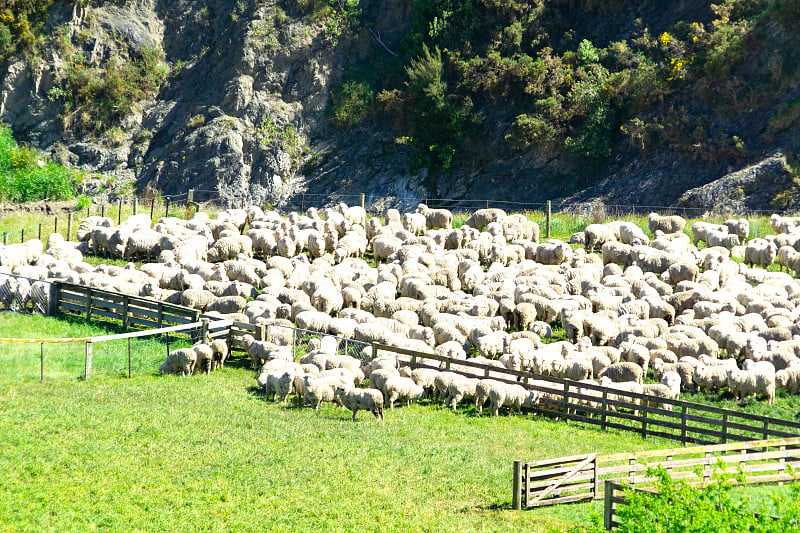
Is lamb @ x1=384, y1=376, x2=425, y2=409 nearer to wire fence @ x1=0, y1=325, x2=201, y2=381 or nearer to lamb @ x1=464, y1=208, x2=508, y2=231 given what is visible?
wire fence @ x1=0, y1=325, x2=201, y2=381

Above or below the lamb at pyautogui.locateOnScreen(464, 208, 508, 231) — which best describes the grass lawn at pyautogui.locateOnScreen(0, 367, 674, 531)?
below

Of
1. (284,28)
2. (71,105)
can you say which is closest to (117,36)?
(71,105)

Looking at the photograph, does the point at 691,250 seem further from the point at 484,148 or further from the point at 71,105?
the point at 71,105

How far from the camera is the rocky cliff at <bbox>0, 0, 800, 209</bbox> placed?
4531cm

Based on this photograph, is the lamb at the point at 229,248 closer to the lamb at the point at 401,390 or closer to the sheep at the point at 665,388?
the lamb at the point at 401,390

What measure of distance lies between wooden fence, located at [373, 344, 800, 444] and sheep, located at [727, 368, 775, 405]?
3.50 ft

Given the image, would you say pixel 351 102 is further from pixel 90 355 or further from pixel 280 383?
pixel 280 383

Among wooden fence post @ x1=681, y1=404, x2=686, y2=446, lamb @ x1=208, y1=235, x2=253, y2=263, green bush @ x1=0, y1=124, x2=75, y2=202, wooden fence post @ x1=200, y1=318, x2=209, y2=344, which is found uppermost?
green bush @ x1=0, y1=124, x2=75, y2=202

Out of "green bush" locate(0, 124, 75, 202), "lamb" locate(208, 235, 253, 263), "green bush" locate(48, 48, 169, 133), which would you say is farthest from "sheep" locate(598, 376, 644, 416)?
"green bush" locate(48, 48, 169, 133)

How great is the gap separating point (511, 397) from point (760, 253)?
16.0m

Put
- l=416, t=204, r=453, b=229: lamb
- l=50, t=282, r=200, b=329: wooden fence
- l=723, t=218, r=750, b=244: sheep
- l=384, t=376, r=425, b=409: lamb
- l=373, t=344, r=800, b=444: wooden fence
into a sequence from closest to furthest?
l=373, t=344, r=800, b=444: wooden fence
l=384, t=376, r=425, b=409: lamb
l=50, t=282, r=200, b=329: wooden fence
l=723, t=218, r=750, b=244: sheep
l=416, t=204, r=453, b=229: lamb

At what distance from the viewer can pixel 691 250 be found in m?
32.4

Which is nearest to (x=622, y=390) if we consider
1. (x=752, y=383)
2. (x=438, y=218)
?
(x=752, y=383)

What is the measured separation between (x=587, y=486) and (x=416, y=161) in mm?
38042
